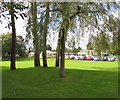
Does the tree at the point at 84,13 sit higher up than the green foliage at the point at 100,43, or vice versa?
the tree at the point at 84,13

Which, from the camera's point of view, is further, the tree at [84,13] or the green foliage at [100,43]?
the green foliage at [100,43]

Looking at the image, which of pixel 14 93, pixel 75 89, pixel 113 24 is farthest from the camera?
pixel 113 24

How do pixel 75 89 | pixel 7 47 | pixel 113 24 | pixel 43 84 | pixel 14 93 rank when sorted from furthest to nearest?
1. pixel 7 47
2. pixel 113 24
3. pixel 43 84
4. pixel 75 89
5. pixel 14 93

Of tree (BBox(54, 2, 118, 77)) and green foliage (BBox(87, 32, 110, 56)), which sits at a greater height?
tree (BBox(54, 2, 118, 77))

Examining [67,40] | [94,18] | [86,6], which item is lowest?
[67,40]

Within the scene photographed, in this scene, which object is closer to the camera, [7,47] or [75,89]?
[75,89]

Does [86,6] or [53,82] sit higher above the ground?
[86,6]

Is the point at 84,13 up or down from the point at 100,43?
up

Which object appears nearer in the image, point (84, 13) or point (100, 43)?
point (84, 13)

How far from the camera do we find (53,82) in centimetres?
583

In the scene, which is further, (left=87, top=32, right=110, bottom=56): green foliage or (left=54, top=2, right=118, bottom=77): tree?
(left=87, top=32, right=110, bottom=56): green foliage

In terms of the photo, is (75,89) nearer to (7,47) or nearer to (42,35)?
(42,35)

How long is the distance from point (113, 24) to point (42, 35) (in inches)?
110

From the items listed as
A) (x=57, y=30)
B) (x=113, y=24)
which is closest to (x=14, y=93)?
(x=57, y=30)
